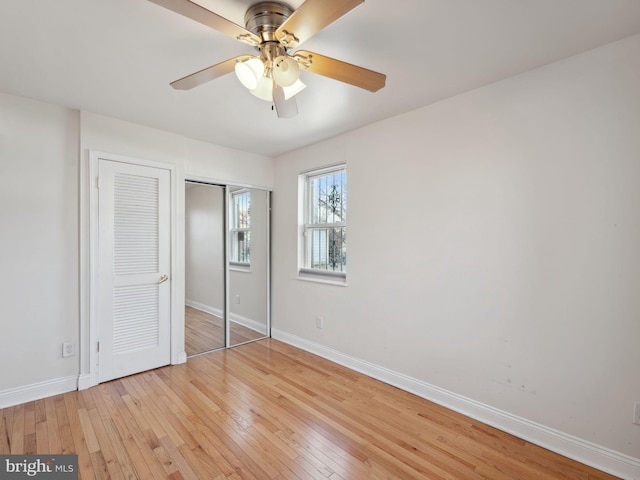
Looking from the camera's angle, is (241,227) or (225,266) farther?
(241,227)

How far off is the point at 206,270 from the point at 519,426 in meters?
3.30

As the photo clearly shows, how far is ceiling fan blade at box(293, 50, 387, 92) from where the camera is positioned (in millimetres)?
1522

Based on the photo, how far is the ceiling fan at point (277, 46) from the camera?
3.92 feet

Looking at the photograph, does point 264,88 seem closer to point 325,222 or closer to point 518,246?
point 518,246

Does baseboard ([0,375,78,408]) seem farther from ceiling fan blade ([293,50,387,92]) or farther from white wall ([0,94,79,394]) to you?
ceiling fan blade ([293,50,387,92])

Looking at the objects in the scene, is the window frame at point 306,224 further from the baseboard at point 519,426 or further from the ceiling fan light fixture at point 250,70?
the ceiling fan light fixture at point 250,70

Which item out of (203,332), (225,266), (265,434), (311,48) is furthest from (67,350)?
(311,48)

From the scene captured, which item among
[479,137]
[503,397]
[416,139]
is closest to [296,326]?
[503,397]

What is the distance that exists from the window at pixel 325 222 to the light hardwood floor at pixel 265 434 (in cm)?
127

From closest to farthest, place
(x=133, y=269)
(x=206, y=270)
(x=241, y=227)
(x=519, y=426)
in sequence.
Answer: (x=519, y=426), (x=133, y=269), (x=206, y=270), (x=241, y=227)

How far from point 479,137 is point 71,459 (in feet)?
11.2

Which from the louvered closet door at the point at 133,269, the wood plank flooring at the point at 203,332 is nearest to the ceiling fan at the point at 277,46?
the louvered closet door at the point at 133,269

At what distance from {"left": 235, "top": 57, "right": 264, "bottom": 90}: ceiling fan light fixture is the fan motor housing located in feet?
0.42

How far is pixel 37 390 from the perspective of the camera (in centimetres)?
252
